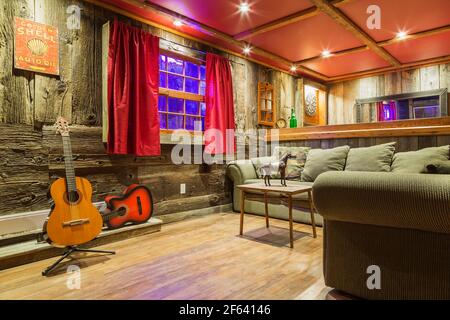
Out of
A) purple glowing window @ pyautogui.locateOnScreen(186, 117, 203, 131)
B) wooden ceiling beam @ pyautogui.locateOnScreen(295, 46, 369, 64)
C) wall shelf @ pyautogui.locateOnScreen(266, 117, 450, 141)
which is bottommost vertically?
wall shelf @ pyautogui.locateOnScreen(266, 117, 450, 141)

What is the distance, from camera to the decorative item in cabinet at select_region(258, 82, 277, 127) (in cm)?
485

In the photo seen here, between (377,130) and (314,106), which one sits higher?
(314,106)

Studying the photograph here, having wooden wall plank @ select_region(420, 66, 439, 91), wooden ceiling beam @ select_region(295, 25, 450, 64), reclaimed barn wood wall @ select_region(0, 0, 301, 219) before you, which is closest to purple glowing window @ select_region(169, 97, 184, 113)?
reclaimed barn wood wall @ select_region(0, 0, 301, 219)

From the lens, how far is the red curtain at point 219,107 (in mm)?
3873

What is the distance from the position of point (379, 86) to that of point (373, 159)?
349 centimetres

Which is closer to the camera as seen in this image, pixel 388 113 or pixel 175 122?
pixel 175 122

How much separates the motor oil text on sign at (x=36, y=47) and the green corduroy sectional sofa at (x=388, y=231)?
2504 mm

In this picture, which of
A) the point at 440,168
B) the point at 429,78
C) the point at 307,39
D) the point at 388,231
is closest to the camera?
the point at 388,231

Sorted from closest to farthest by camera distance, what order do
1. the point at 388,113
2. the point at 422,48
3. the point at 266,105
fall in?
1. the point at 422,48
2. the point at 266,105
3. the point at 388,113

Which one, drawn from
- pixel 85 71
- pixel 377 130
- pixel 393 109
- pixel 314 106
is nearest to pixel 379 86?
A: pixel 393 109

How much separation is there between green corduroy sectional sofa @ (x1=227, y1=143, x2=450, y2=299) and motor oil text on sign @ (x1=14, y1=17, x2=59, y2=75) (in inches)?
98.6

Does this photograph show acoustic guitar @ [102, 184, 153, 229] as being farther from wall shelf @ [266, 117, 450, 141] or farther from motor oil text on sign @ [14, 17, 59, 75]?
wall shelf @ [266, 117, 450, 141]

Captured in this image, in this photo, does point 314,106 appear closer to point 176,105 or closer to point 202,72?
point 202,72

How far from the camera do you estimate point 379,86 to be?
18.8ft
